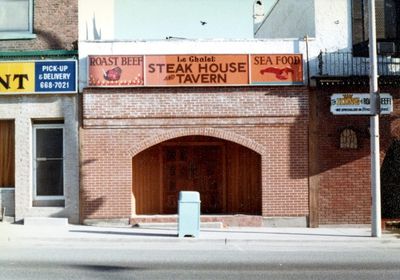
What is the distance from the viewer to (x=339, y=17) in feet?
48.9

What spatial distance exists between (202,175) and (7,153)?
5.76 m

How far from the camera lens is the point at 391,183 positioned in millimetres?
14836

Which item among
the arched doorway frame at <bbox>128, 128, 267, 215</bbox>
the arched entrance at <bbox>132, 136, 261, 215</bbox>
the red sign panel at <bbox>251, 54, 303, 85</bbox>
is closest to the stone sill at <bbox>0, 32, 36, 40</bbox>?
the arched doorway frame at <bbox>128, 128, 267, 215</bbox>

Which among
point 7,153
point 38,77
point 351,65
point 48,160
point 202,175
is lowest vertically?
point 202,175

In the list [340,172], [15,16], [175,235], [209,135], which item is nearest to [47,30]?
[15,16]

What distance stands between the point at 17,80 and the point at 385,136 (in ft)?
34.5

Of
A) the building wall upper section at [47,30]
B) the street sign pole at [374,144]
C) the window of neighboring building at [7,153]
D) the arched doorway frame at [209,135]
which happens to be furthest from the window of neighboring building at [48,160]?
the street sign pole at [374,144]

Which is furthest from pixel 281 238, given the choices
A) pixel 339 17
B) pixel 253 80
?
pixel 339 17

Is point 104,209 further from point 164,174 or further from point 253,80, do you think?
point 253,80

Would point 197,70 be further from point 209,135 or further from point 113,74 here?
point 113,74

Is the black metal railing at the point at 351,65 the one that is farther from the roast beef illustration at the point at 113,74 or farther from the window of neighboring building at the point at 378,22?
the roast beef illustration at the point at 113,74

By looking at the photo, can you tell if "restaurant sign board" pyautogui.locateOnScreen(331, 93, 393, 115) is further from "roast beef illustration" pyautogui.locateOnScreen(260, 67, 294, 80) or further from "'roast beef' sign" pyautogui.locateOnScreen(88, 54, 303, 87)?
"roast beef illustration" pyautogui.locateOnScreen(260, 67, 294, 80)

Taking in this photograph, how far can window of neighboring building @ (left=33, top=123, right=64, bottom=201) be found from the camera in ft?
49.2

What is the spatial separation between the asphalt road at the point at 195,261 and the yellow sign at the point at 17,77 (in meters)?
4.92
